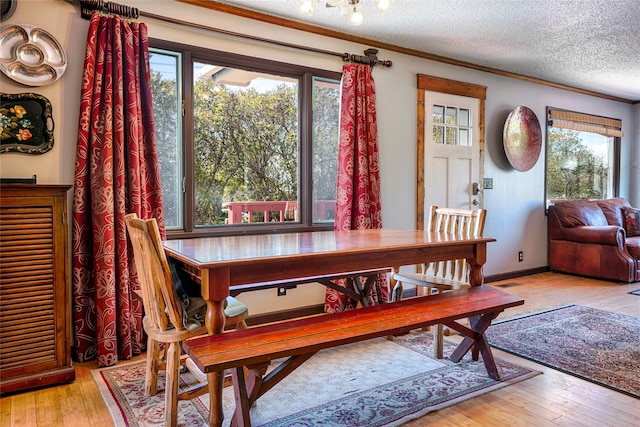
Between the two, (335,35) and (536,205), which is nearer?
(335,35)

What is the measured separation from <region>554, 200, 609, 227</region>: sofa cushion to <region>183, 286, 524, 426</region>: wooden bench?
3637 mm

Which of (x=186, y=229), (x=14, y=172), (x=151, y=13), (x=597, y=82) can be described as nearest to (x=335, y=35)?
(x=151, y=13)

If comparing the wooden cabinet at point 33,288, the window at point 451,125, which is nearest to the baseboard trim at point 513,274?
the window at point 451,125

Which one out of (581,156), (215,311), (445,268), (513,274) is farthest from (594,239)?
(215,311)

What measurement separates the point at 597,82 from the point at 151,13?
17.2 ft

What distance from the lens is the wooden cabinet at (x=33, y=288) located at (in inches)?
85.7

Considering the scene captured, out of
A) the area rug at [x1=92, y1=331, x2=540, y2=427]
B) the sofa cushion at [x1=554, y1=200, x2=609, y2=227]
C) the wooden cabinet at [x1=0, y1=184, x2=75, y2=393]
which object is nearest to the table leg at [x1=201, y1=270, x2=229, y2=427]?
the area rug at [x1=92, y1=331, x2=540, y2=427]

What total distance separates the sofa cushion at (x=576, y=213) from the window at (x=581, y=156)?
0.28 meters

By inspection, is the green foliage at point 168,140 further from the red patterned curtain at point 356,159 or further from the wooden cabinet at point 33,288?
the red patterned curtain at point 356,159

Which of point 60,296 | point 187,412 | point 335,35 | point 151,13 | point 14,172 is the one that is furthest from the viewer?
point 335,35

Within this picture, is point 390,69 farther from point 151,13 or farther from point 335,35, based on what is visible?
point 151,13

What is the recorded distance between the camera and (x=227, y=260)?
1729mm

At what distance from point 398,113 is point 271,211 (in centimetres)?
155

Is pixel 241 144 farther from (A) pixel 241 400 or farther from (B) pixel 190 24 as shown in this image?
(A) pixel 241 400
